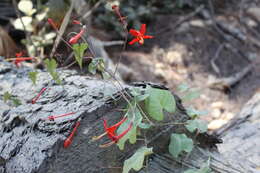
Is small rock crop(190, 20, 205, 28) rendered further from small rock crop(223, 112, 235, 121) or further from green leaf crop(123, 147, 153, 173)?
green leaf crop(123, 147, 153, 173)

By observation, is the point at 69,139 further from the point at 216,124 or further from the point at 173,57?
the point at 173,57

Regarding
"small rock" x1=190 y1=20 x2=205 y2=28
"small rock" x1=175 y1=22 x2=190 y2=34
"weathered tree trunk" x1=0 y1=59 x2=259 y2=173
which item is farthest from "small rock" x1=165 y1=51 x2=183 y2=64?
"weathered tree trunk" x1=0 y1=59 x2=259 y2=173

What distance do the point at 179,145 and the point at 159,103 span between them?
0.51 feet

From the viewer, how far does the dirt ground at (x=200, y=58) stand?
2828 millimetres

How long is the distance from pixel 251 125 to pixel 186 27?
6.43 ft

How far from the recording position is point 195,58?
125 inches

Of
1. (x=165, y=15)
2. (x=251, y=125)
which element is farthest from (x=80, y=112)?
(x=165, y=15)

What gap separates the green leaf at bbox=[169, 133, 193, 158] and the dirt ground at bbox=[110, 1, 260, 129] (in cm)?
154

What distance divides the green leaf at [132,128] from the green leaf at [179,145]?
0.59ft

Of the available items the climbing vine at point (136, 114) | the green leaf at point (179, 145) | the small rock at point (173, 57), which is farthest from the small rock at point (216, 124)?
the green leaf at point (179, 145)

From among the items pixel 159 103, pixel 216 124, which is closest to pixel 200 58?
pixel 216 124

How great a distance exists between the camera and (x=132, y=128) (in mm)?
911

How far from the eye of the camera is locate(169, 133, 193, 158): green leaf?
1.06 metres

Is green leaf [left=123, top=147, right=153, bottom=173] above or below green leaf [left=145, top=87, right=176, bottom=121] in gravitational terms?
below
